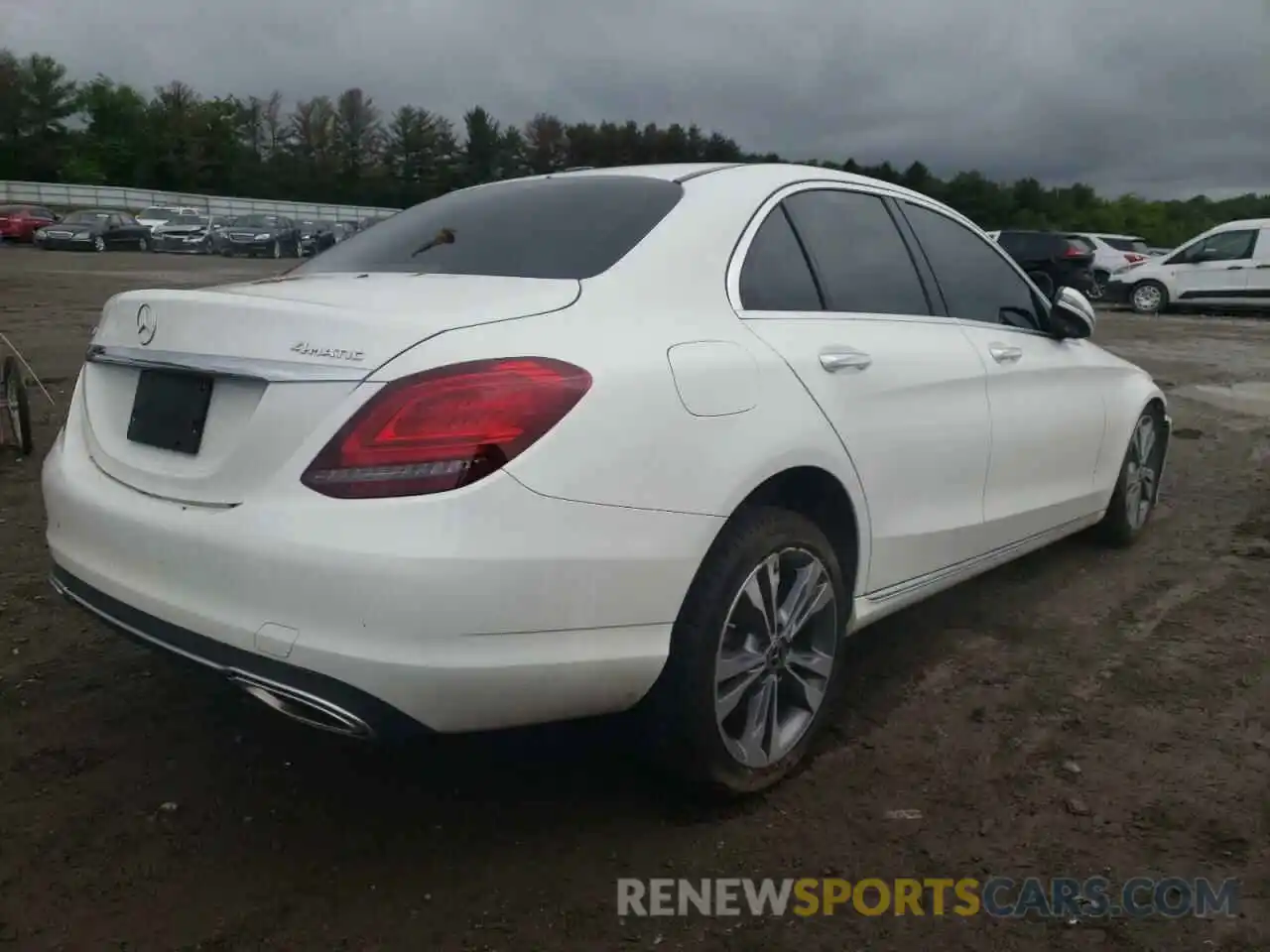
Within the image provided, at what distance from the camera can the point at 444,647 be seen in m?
2.17

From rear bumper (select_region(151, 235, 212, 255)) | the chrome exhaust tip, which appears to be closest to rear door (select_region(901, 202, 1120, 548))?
the chrome exhaust tip

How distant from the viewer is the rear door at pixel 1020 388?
3842mm

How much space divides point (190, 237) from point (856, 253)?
122 ft

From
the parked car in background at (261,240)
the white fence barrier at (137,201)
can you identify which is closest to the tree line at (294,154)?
the white fence barrier at (137,201)

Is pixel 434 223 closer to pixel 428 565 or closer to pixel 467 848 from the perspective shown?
pixel 428 565

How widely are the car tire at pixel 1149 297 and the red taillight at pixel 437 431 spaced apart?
2248cm

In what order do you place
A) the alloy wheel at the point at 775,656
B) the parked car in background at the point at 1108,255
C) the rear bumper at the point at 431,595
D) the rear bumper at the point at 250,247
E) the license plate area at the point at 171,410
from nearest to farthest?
1. the rear bumper at the point at 431,595
2. the license plate area at the point at 171,410
3. the alloy wheel at the point at 775,656
4. the parked car in background at the point at 1108,255
5. the rear bumper at the point at 250,247

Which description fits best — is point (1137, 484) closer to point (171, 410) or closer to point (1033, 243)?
point (171, 410)

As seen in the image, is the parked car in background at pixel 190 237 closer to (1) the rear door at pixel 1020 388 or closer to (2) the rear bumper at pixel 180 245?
(2) the rear bumper at pixel 180 245

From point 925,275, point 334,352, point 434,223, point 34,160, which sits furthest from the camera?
point 34,160

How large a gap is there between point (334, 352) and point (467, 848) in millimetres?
1199

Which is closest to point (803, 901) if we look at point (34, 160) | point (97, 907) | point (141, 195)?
point (97, 907)

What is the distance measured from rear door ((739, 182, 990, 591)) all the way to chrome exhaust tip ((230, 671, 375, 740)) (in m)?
1.35

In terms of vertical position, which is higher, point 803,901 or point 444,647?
point 444,647
